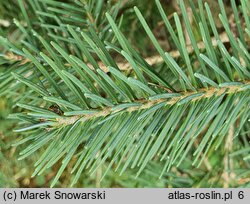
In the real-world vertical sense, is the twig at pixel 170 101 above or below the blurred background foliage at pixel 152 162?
below

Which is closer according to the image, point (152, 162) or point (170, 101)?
point (170, 101)

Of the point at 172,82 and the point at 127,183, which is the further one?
the point at 127,183

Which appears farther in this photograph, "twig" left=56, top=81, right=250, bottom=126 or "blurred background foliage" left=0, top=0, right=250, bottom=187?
"blurred background foliage" left=0, top=0, right=250, bottom=187

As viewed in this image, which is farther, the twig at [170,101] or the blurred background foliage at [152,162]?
the blurred background foliage at [152,162]

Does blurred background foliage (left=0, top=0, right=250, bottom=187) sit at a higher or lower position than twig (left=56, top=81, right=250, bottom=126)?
higher

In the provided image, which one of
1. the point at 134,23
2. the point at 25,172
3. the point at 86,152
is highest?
the point at 134,23

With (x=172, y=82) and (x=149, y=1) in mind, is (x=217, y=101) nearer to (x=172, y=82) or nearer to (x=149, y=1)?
(x=172, y=82)

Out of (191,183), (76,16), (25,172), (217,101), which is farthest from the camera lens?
(25,172)

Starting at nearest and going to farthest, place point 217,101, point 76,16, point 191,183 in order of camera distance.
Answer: point 217,101, point 76,16, point 191,183

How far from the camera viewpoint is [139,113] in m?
0.30

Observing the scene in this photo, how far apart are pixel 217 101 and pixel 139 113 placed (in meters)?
0.05

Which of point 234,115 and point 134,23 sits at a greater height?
point 134,23
